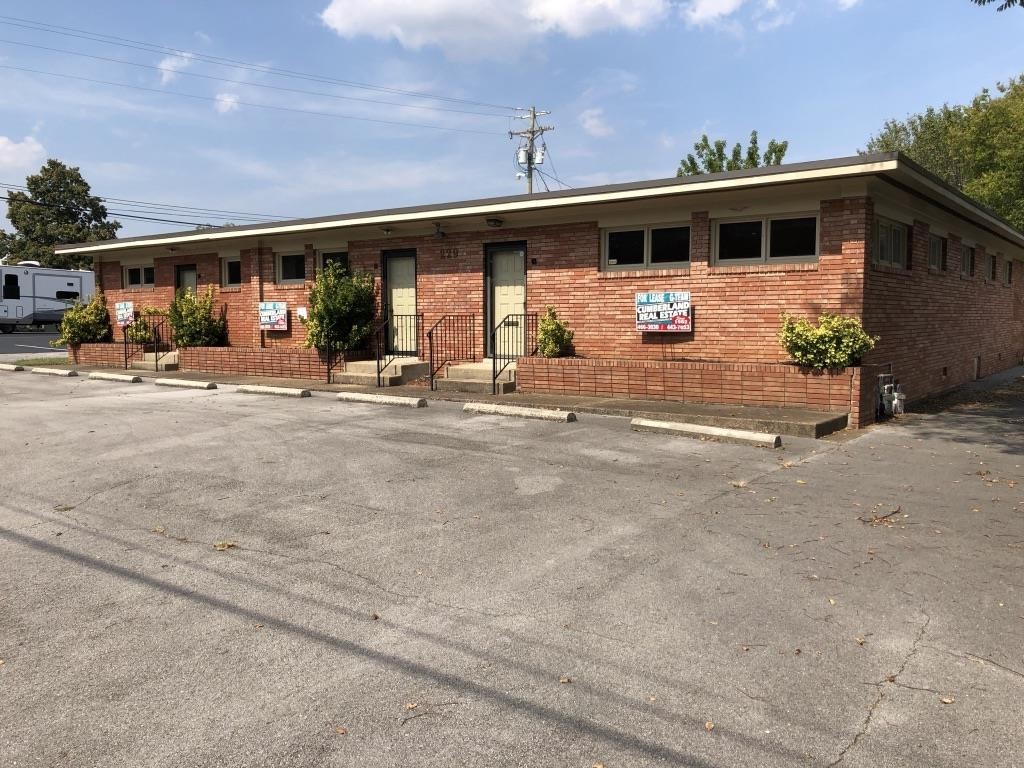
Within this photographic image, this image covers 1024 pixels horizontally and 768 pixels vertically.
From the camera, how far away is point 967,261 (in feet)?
53.2

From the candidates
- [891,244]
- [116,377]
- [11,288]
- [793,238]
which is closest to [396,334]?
[116,377]

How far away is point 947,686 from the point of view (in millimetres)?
3309

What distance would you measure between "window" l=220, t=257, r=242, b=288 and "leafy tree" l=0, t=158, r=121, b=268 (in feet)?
143

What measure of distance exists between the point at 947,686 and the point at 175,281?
2135cm

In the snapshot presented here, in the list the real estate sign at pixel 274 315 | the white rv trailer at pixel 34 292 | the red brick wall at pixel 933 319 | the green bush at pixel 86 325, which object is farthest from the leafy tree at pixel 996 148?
the white rv trailer at pixel 34 292

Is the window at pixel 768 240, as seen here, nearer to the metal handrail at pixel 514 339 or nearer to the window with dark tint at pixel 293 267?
the metal handrail at pixel 514 339

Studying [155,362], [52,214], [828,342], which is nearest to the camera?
[828,342]

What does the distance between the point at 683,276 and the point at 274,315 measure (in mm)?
10439

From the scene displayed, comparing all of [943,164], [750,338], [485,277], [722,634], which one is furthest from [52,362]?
[943,164]

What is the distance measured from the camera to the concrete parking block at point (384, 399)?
40.3 feet

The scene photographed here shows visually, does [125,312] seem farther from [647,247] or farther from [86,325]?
[647,247]

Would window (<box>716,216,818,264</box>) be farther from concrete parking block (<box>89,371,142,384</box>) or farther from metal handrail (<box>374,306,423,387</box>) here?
concrete parking block (<box>89,371,142,384</box>)

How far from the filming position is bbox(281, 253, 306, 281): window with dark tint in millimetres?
18281

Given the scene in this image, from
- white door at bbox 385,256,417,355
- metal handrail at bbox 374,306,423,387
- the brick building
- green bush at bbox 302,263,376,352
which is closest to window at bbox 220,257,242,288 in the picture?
the brick building
